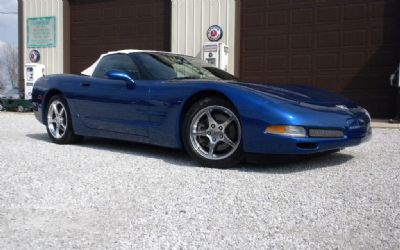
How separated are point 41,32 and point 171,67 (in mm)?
11592

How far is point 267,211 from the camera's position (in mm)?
2852

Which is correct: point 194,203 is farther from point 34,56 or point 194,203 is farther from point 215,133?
point 34,56

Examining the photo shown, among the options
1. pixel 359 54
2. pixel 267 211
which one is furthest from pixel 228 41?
pixel 267 211

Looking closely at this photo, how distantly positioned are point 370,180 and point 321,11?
7.73m

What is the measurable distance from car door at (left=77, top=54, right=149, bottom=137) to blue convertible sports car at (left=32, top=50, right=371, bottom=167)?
0.4 inches

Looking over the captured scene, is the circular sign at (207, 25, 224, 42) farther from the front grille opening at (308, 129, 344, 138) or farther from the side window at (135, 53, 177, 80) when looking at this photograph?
the front grille opening at (308, 129, 344, 138)

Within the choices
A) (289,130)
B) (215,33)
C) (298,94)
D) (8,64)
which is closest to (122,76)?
(298,94)

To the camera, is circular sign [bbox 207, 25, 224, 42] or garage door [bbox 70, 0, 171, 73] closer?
circular sign [bbox 207, 25, 224, 42]

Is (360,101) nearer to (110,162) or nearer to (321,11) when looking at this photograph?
(321,11)

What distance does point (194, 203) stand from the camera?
303 centimetres

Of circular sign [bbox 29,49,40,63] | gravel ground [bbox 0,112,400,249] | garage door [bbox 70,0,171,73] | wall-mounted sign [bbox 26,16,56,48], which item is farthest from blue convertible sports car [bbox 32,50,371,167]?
circular sign [bbox 29,49,40,63]

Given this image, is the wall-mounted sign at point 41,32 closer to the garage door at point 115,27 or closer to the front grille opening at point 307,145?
the garage door at point 115,27

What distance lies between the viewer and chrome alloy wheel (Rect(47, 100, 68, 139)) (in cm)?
575

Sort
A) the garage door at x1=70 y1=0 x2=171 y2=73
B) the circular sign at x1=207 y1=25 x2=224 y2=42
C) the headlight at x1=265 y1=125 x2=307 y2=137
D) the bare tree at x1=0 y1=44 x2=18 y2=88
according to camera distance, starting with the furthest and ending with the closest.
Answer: the bare tree at x1=0 y1=44 x2=18 y2=88, the garage door at x1=70 y1=0 x2=171 y2=73, the circular sign at x1=207 y1=25 x2=224 y2=42, the headlight at x1=265 y1=125 x2=307 y2=137
